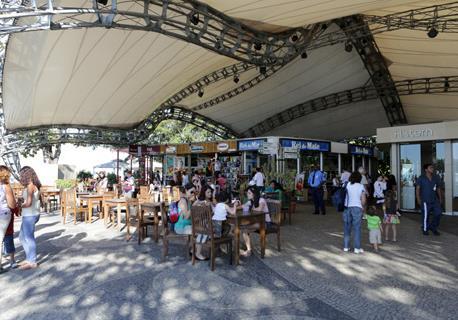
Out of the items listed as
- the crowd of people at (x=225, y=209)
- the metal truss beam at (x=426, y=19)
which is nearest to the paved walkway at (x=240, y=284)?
the crowd of people at (x=225, y=209)

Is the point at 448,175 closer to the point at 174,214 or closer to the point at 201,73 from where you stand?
the point at 174,214

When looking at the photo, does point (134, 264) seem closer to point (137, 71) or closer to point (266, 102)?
point (137, 71)

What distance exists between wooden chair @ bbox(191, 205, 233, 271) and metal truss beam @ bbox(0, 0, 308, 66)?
423 centimetres

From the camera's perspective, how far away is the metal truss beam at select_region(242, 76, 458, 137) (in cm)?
1678

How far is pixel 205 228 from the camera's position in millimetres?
5055

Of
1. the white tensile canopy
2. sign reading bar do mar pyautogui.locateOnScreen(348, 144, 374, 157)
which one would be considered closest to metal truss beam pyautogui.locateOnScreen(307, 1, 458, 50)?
the white tensile canopy

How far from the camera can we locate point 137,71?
44.7 feet

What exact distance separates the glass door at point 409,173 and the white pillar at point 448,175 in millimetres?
874

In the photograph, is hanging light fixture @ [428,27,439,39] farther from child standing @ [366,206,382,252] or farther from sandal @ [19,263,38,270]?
sandal @ [19,263,38,270]

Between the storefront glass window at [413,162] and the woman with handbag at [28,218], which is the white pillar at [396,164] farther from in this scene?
the woman with handbag at [28,218]

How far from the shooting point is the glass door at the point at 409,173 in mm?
12172

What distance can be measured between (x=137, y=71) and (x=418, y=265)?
11.3 m

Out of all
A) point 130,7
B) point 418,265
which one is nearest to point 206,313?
point 418,265

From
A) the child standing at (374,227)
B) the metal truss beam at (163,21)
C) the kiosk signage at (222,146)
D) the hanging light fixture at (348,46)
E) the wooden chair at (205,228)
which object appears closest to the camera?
the wooden chair at (205,228)
